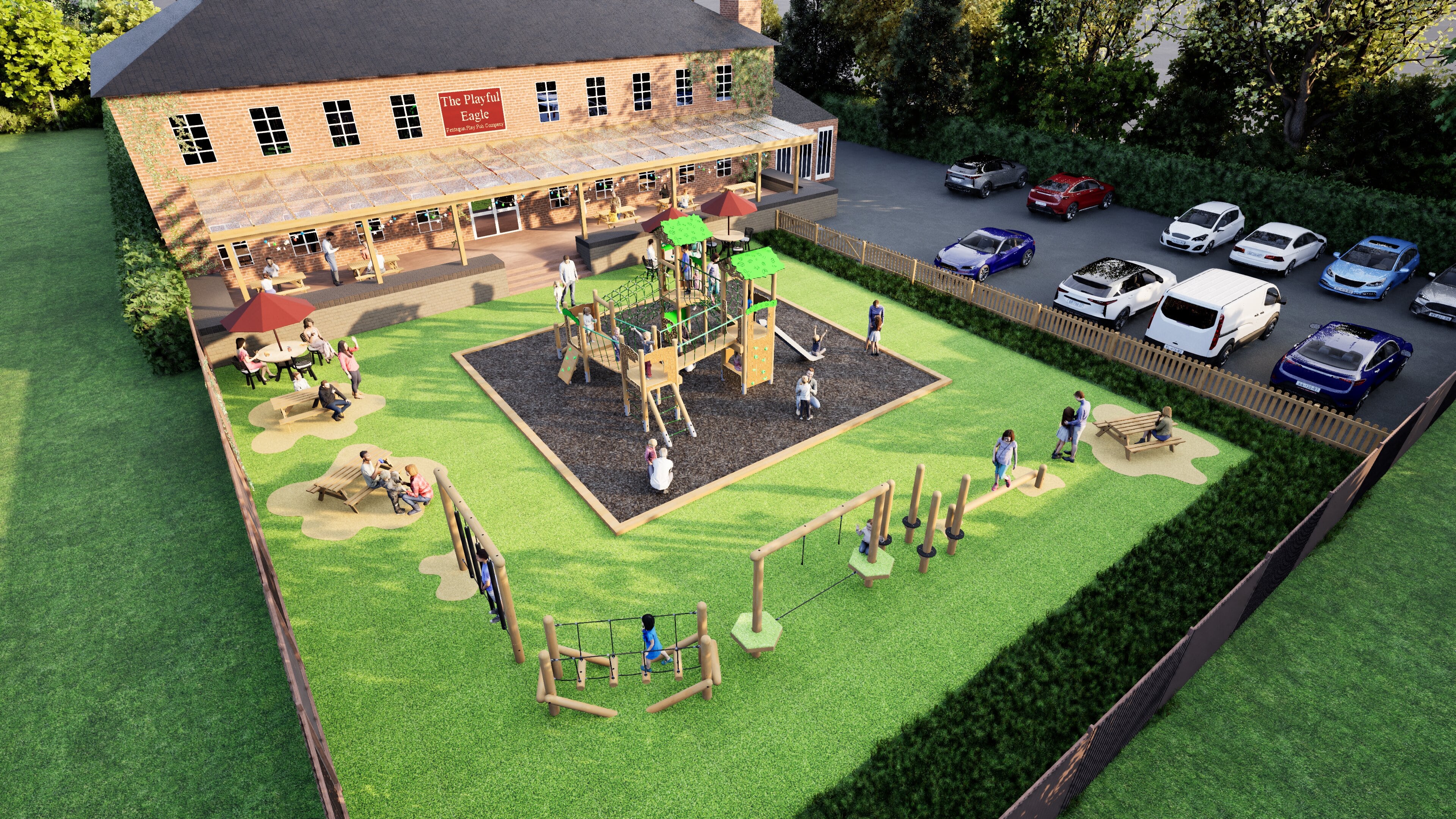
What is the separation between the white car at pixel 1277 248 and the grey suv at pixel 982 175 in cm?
1058

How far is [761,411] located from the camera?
54.3 ft

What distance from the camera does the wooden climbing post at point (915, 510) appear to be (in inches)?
476

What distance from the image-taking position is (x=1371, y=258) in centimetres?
2273

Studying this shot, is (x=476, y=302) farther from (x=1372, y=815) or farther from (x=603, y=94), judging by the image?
(x=1372, y=815)

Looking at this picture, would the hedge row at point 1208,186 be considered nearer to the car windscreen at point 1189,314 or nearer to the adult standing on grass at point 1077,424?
the car windscreen at point 1189,314

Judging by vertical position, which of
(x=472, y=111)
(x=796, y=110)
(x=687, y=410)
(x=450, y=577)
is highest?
(x=472, y=111)

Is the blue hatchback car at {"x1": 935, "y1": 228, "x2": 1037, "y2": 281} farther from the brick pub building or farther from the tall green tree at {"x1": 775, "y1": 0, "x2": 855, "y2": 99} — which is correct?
the tall green tree at {"x1": 775, "y1": 0, "x2": 855, "y2": 99}

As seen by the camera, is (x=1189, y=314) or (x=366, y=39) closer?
(x=1189, y=314)

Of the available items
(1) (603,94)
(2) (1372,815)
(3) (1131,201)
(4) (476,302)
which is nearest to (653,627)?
(2) (1372,815)

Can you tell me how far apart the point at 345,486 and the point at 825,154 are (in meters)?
27.6

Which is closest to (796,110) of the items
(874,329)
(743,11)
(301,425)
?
(743,11)

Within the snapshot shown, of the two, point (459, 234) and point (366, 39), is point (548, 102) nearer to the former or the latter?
point (366, 39)

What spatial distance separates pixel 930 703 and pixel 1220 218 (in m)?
24.7

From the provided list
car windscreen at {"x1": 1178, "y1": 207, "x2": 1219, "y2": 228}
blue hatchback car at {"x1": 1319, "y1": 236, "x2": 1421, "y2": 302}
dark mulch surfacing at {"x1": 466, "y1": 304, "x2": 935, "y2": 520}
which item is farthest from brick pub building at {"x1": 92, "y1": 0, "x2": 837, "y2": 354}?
blue hatchback car at {"x1": 1319, "y1": 236, "x2": 1421, "y2": 302}
